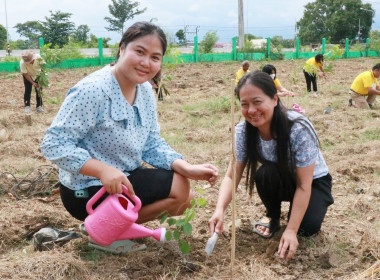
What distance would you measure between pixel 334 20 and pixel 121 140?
183 ft

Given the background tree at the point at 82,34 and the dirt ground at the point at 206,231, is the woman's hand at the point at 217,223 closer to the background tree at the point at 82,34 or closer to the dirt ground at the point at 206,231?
the dirt ground at the point at 206,231

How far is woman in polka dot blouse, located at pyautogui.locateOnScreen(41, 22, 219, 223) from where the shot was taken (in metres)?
1.74

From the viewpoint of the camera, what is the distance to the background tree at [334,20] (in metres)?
52.5

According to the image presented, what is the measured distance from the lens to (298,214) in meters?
1.93

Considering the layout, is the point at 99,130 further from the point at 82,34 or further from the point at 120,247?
the point at 82,34

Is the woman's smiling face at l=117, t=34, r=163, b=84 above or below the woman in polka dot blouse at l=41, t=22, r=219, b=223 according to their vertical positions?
above

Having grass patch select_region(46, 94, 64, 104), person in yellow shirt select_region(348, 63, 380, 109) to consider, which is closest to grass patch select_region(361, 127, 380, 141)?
person in yellow shirt select_region(348, 63, 380, 109)

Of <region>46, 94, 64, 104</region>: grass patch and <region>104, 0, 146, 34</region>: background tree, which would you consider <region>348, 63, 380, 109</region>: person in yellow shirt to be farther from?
<region>104, 0, 146, 34</region>: background tree

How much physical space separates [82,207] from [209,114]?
14.6 feet

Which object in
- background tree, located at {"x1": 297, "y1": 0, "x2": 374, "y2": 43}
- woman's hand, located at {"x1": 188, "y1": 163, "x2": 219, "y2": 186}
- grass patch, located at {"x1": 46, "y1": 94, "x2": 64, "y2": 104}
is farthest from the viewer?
background tree, located at {"x1": 297, "y1": 0, "x2": 374, "y2": 43}

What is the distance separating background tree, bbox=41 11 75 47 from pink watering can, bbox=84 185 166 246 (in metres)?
32.2

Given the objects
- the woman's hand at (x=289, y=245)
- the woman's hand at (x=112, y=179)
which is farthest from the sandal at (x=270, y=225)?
the woman's hand at (x=112, y=179)

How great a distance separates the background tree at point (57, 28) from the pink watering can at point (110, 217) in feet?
106

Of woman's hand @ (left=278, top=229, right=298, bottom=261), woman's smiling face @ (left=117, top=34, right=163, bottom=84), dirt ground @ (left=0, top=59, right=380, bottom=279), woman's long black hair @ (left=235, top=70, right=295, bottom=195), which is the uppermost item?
woman's smiling face @ (left=117, top=34, right=163, bottom=84)
